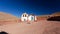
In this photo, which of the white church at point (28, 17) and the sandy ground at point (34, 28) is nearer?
the sandy ground at point (34, 28)

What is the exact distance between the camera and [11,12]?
3.26m

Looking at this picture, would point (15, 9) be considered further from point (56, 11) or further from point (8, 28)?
point (56, 11)

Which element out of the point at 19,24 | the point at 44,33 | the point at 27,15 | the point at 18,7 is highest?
the point at 18,7

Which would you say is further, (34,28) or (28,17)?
(28,17)

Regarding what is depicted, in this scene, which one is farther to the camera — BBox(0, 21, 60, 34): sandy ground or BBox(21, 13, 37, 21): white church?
BBox(21, 13, 37, 21): white church

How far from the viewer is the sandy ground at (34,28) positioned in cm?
306

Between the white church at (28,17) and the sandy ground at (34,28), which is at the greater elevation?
the white church at (28,17)

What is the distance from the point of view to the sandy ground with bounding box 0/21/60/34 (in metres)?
3.06

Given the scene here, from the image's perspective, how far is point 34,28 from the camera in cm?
314

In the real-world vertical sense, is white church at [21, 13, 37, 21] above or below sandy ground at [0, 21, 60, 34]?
above

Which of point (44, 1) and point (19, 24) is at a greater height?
point (44, 1)

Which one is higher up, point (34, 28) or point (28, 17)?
point (28, 17)

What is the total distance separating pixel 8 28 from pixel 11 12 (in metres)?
0.41

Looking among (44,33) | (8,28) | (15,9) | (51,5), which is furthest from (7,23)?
(51,5)
